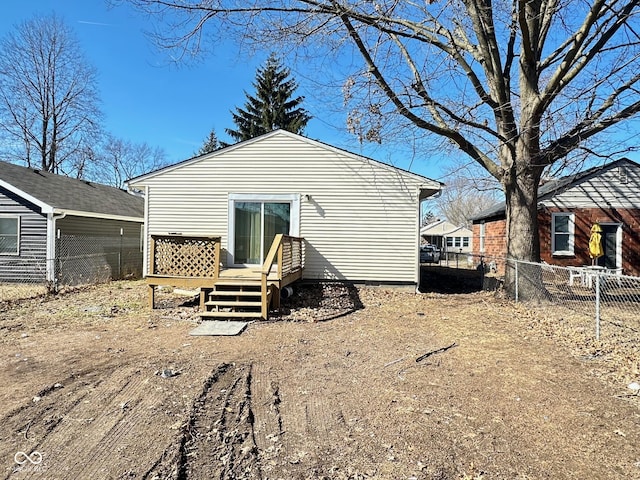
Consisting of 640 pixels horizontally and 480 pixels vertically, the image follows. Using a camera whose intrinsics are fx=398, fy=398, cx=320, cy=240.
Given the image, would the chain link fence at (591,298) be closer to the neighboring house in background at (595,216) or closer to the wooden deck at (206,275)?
the neighboring house in background at (595,216)

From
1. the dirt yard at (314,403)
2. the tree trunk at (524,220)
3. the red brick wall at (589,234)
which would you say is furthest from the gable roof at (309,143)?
the red brick wall at (589,234)

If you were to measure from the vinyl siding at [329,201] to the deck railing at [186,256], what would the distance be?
266cm

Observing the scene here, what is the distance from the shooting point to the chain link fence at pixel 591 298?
5873mm

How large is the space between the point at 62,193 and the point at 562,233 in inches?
708

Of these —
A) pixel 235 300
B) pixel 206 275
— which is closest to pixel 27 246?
pixel 206 275

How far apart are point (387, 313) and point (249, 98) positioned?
88.1ft

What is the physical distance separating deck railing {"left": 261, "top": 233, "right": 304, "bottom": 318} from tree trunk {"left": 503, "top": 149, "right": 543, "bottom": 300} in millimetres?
4907

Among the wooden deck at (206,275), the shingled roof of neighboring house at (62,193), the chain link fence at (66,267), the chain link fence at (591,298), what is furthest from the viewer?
the shingled roof of neighboring house at (62,193)

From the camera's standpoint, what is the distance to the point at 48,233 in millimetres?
12258

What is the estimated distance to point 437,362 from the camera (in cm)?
483

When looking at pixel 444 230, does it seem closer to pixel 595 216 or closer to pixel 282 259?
pixel 595 216

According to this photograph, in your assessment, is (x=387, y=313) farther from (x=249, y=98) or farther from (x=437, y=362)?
(x=249, y=98)

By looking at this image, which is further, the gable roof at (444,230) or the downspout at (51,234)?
the gable roof at (444,230)

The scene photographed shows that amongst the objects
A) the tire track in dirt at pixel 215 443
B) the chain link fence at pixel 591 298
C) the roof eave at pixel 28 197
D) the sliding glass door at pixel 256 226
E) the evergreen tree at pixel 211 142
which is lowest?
the tire track in dirt at pixel 215 443
